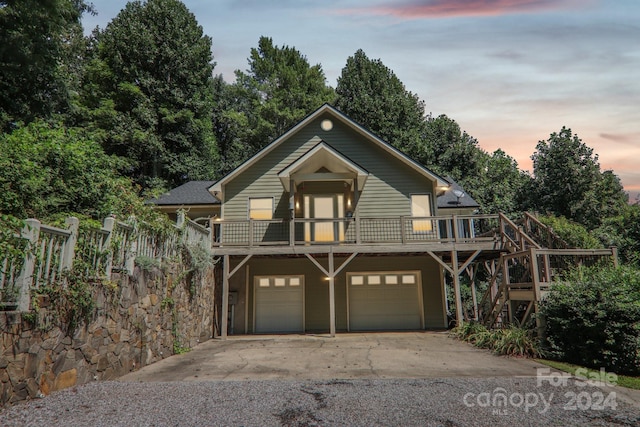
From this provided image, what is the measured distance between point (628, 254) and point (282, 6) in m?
22.7

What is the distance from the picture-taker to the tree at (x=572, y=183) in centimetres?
2747

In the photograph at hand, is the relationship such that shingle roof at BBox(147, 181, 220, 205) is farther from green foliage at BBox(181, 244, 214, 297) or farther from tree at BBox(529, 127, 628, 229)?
tree at BBox(529, 127, 628, 229)

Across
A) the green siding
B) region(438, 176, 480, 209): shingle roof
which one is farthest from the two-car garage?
region(438, 176, 480, 209): shingle roof

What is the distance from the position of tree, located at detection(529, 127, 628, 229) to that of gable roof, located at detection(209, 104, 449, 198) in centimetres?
1818

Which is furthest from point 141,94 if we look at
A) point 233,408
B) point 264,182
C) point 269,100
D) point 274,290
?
point 233,408

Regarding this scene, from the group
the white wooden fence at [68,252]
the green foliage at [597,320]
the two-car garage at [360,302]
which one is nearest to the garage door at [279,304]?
the two-car garage at [360,302]

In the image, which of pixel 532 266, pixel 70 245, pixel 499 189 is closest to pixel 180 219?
pixel 70 245

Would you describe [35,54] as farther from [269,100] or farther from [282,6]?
[269,100]

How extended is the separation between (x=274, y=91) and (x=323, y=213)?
80.1 feet

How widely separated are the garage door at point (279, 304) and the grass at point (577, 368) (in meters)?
9.36

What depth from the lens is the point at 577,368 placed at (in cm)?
777

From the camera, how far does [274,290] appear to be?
15.9 m

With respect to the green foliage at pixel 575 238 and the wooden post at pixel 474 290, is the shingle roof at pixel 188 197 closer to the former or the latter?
the wooden post at pixel 474 290

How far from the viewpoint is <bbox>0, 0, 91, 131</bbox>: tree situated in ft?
51.4
